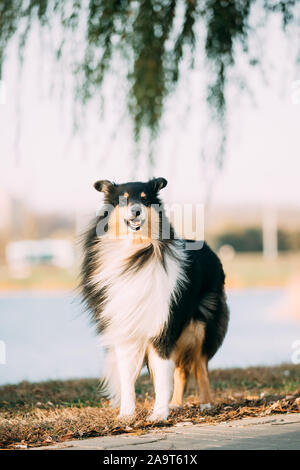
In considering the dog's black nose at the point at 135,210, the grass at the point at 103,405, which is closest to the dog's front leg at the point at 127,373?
the grass at the point at 103,405

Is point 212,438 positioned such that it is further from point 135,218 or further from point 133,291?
point 135,218

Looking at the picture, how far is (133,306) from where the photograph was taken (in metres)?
4.94

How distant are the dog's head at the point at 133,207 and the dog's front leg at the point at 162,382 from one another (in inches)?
33.2

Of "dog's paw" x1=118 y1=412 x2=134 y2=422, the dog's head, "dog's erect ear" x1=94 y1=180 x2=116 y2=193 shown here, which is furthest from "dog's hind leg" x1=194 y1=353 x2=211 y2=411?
"dog's erect ear" x1=94 y1=180 x2=116 y2=193

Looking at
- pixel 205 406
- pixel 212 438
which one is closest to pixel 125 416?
pixel 205 406

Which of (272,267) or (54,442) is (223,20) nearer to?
(54,442)

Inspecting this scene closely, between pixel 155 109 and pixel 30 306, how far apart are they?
29.4m

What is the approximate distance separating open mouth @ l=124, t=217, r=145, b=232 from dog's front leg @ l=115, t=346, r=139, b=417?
0.87 m

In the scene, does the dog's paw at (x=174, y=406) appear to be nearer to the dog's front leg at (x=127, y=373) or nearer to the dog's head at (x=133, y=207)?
the dog's front leg at (x=127, y=373)

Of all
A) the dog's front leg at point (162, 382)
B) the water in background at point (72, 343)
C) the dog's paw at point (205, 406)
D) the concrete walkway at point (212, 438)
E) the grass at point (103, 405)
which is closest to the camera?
the concrete walkway at point (212, 438)

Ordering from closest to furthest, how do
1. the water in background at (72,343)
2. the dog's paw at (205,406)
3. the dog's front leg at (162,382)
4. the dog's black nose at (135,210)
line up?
1. the dog's black nose at (135,210)
2. the dog's front leg at (162,382)
3. the dog's paw at (205,406)
4. the water in background at (72,343)

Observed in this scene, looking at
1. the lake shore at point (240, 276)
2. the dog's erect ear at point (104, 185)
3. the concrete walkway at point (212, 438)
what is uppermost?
the dog's erect ear at point (104, 185)

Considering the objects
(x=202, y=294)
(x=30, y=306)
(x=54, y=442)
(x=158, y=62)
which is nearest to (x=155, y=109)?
(x=158, y=62)

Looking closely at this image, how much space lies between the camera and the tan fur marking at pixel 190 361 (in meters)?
5.50
